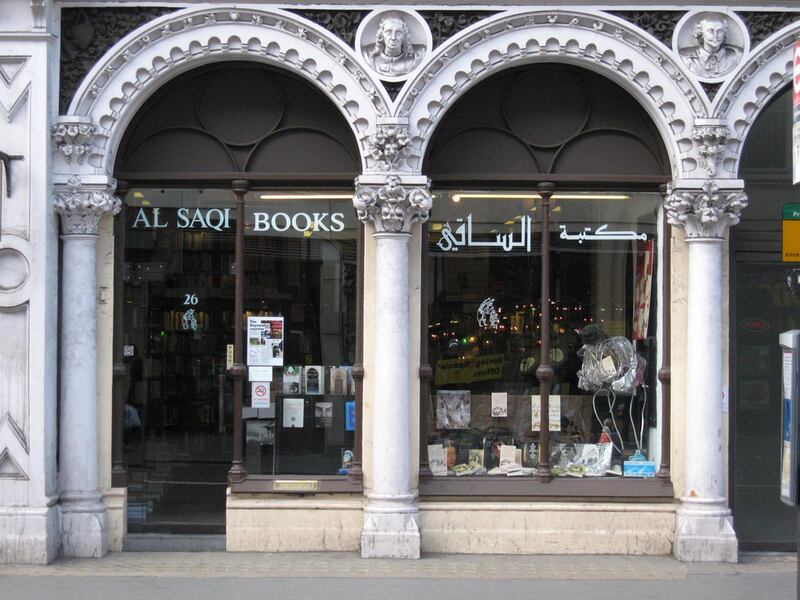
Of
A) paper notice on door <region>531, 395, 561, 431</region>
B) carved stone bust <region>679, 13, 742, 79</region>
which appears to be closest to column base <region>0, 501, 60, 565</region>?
paper notice on door <region>531, 395, 561, 431</region>

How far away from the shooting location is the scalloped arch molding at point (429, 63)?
33.7 ft

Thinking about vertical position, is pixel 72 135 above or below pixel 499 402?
above

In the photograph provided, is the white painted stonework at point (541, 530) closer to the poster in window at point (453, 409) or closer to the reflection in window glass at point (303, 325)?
the poster in window at point (453, 409)

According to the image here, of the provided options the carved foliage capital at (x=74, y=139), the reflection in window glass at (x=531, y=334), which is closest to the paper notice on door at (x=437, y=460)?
the reflection in window glass at (x=531, y=334)

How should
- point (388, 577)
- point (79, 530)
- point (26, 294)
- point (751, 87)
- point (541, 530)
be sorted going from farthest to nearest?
point (541, 530), point (751, 87), point (79, 530), point (26, 294), point (388, 577)

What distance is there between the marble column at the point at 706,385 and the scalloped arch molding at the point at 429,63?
299 mm

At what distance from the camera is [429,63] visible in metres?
10.3

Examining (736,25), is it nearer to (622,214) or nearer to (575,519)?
(622,214)

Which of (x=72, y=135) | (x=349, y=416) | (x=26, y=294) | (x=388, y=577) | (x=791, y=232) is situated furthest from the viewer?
(x=791, y=232)

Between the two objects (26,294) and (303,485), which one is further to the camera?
(303,485)

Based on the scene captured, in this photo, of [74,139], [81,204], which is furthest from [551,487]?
[74,139]

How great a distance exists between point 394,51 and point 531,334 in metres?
3.00

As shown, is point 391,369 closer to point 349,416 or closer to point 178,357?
point 349,416

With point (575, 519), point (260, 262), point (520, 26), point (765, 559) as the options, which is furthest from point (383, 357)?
point (765, 559)
